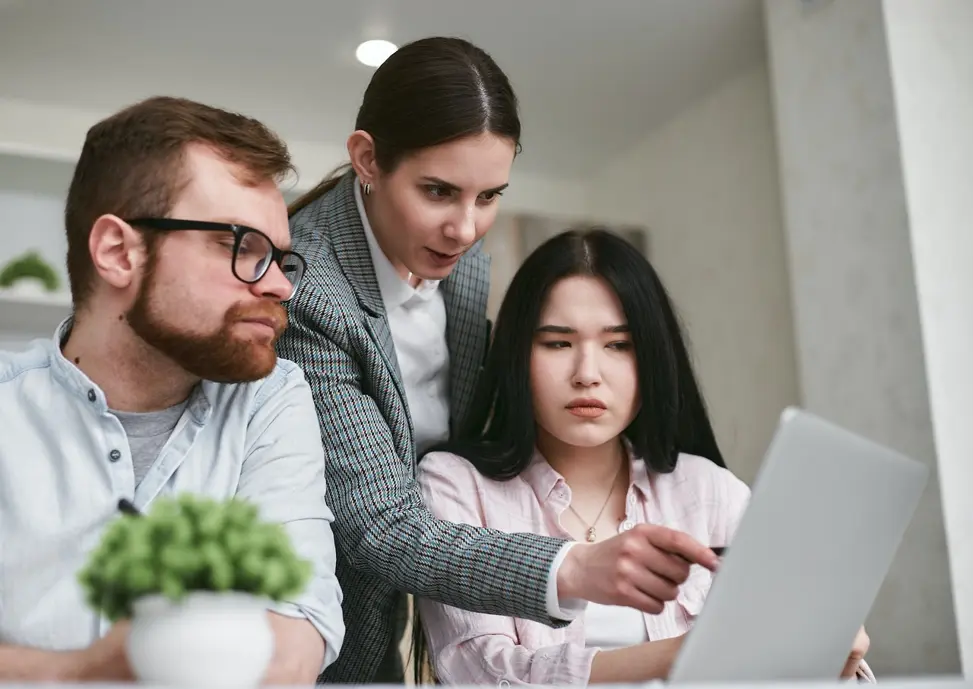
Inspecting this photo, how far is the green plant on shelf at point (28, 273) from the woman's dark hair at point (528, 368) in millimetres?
1759

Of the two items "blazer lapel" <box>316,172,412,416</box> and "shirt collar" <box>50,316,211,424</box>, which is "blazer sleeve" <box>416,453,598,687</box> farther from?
"shirt collar" <box>50,316,211,424</box>

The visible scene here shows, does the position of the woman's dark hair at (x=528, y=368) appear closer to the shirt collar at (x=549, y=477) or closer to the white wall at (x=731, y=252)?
the shirt collar at (x=549, y=477)

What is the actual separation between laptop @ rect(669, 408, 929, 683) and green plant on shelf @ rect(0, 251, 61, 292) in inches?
102

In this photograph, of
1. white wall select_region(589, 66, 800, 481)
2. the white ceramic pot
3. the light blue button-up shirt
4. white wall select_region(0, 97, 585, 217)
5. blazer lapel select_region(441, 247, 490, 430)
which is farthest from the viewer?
white wall select_region(0, 97, 585, 217)

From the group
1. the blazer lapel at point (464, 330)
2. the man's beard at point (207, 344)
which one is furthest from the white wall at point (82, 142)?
the man's beard at point (207, 344)

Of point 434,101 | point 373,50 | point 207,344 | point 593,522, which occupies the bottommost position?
point 593,522

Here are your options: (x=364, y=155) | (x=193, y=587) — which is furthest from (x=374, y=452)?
(x=193, y=587)

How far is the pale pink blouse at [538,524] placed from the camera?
1.34 meters

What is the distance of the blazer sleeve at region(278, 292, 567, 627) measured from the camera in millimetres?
1156

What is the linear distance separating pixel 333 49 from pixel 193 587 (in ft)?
8.79

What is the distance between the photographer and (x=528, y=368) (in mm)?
1628

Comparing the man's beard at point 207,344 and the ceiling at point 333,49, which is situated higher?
the ceiling at point 333,49

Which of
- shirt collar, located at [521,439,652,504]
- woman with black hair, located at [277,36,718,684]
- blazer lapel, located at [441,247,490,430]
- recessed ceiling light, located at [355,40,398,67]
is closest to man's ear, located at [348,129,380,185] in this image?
woman with black hair, located at [277,36,718,684]

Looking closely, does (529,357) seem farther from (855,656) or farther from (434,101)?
(855,656)
